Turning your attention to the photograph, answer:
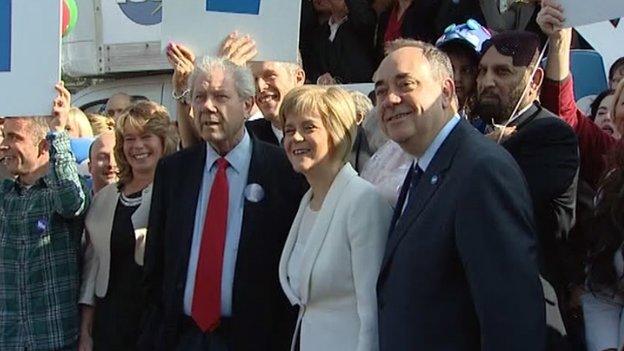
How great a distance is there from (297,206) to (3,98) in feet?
4.41

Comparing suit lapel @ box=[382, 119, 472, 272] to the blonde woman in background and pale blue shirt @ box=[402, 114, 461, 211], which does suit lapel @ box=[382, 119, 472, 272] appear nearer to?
pale blue shirt @ box=[402, 114, 461, 211]

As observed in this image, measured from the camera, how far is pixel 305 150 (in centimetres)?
324

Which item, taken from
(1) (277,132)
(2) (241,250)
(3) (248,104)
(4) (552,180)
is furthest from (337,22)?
(4) (552,180)

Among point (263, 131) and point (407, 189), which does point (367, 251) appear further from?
point (263, 131)

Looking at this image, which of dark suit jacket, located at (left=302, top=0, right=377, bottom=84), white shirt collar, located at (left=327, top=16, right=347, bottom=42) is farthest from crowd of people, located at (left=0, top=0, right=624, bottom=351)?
white shirt collar, located at (left=327, top=16, right=347, bottom=42)

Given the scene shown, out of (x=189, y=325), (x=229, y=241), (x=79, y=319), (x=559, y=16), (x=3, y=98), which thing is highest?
(x=559, y=16)

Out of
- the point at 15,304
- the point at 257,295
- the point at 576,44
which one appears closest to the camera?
the point at 257,295

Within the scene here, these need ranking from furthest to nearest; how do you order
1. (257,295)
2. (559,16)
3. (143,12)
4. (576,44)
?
(143,12), (576,44), (257,295), (559,16)

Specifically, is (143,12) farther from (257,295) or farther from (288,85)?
(257,295)

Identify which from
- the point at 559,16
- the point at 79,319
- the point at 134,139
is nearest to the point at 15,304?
the point at 79,319

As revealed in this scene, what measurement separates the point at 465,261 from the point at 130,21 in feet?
19.5

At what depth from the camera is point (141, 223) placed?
4137 millimetres

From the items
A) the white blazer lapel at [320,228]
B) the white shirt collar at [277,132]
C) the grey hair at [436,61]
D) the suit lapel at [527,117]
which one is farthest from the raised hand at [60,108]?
the suit lapel at [527,117]

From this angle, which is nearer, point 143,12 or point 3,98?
point 3,98
